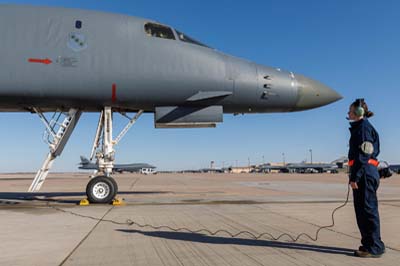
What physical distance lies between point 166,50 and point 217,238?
577 cm

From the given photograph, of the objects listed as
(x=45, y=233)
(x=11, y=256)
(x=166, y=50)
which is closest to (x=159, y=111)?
(x=166, y=50)

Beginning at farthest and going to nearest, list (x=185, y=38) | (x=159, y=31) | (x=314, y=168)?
(x=314, y=168) → (x=185, y=38) → (x=159, y=31)

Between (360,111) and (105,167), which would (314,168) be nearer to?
(105,167)

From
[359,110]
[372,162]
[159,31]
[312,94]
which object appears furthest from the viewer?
[312,94]

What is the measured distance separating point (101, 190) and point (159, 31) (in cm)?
452

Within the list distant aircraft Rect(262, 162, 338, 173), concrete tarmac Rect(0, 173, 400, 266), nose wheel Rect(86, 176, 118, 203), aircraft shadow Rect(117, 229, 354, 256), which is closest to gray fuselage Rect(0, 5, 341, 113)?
nose wheel Rect(86, 176, 118, 203)

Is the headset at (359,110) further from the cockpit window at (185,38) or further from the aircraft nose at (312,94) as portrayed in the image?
the cockpit window at (185,38)

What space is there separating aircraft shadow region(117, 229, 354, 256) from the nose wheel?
12.3ft

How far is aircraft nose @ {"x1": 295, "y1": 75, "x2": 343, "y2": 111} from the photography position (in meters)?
9.94

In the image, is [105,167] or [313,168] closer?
[105,167]

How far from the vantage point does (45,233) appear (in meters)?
5.57

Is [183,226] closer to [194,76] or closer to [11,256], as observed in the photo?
[11,256]

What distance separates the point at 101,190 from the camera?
941cm

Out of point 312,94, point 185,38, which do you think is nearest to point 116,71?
point 185,38
